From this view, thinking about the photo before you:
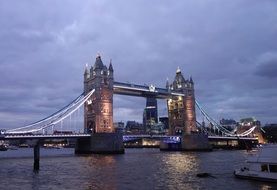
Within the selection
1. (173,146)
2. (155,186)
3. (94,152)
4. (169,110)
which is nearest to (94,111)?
(94,152)

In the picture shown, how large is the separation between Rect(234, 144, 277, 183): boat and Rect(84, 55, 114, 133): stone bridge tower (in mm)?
68781

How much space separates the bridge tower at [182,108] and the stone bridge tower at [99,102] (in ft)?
116

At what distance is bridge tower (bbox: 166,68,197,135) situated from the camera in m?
140

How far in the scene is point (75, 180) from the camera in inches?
1703

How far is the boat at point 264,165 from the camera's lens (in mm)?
38344

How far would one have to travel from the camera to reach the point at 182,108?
14112 centimetres

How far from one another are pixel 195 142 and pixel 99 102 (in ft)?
108

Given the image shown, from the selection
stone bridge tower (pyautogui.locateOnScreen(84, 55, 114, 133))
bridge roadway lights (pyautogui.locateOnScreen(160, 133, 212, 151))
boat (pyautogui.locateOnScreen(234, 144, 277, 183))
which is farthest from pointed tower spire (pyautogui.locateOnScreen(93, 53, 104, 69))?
boat (pyautogui.locateOnScreen(234, 144, 277, 183))

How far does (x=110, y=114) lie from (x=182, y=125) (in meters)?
37.8

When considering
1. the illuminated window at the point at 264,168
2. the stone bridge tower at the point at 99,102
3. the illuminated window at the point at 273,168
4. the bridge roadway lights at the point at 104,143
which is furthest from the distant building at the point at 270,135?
the illuminated window at the point at 273,168

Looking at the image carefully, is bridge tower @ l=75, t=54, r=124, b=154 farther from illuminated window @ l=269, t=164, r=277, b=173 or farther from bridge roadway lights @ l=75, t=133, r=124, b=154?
illuminated window @ l=269, t=164, r=277, b=173

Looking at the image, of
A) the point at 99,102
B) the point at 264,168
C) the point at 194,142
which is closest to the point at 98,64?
the point at 99,102

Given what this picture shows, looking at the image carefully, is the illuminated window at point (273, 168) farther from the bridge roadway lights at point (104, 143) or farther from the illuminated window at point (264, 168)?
the bridge roadway lights at point (104, 143)

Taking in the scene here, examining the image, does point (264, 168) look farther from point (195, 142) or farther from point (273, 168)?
point (195, 142)
